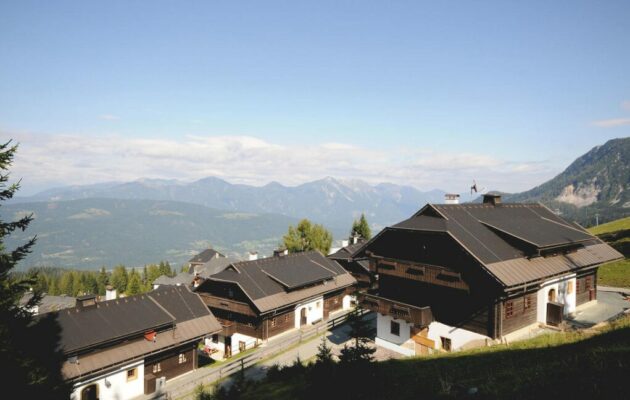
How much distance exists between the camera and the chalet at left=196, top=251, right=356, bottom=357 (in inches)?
1497

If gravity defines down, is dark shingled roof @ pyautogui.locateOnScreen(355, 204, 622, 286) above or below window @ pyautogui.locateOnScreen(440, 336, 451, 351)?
above

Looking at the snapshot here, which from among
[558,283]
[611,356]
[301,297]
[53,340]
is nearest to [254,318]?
[301,297]

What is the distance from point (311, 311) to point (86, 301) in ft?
73.6

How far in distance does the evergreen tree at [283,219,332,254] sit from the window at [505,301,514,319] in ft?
159

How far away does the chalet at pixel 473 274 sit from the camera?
2505cm

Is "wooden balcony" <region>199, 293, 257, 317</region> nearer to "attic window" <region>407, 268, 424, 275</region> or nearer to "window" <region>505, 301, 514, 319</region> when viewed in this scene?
"attic window" <region>407, 268, 424, 275</region>

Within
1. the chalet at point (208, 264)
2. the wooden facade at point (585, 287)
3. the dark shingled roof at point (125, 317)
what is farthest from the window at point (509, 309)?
the chalet at point (208, 264)

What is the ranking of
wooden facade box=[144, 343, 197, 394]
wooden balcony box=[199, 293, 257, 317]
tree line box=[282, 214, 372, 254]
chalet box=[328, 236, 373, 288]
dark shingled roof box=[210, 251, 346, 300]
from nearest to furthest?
wooden facade box=[144, 343, 197, 394]
wooden balcony box=[199, 293, 257, 317]
dark shingled roof box=[210, 251, 346, 300]
chalet box=[328, 236, 373, 288]
tree line box=[282, 214, 372, 254]

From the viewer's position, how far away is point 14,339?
1761 centimetres

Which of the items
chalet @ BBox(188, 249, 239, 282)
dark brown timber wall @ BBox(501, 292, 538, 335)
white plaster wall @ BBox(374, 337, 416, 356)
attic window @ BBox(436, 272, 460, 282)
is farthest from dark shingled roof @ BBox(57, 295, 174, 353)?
chalet @ BBox(188, 249, 239, 282)

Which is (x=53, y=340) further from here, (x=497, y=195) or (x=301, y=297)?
(x=497, y=195)

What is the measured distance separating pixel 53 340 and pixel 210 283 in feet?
57.9

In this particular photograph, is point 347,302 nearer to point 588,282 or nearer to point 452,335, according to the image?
point 452,335

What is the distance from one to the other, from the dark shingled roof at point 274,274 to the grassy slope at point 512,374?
57.0ft
